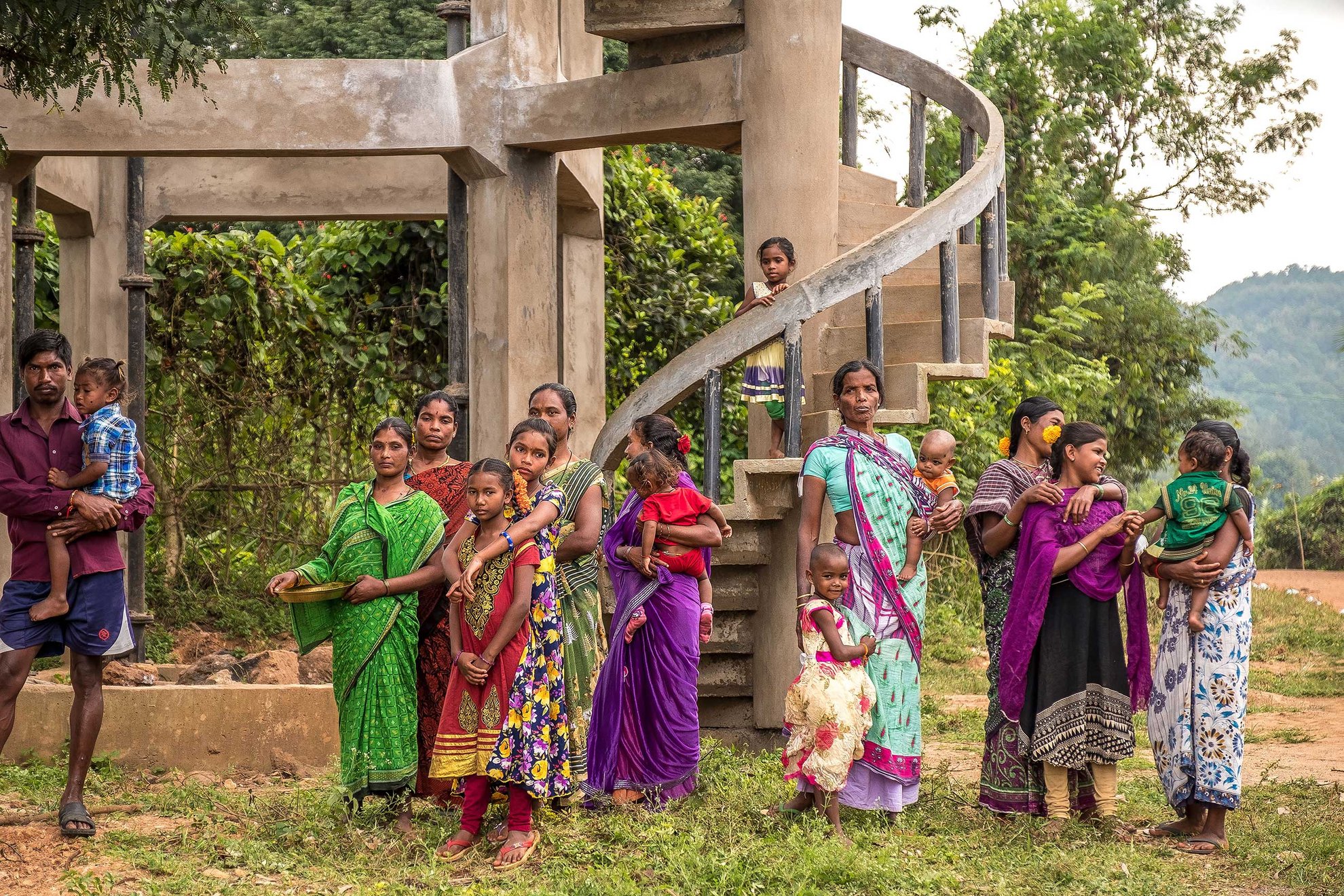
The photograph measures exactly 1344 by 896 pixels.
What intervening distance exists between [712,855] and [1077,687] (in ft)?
5.21

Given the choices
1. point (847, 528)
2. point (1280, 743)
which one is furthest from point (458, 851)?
point (1280, 743)

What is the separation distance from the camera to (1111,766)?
18.0 ft

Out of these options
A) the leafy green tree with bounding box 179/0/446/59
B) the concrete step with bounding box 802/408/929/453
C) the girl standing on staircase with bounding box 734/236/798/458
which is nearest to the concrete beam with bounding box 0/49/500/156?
the girl standing on staircase with bounding box 734/236/798/458

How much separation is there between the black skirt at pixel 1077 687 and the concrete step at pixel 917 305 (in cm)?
233

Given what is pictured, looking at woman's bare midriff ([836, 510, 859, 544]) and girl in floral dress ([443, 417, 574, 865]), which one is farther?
woman's bare midriff ([836, 510, 859, 544])

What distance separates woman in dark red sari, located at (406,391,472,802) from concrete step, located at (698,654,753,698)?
7.55 ft

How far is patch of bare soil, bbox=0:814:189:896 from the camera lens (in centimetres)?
482

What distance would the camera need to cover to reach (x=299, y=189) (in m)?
9.91

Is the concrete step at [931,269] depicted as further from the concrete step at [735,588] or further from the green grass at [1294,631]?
the green grass at [1294,631]

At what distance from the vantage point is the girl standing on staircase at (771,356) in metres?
6.96

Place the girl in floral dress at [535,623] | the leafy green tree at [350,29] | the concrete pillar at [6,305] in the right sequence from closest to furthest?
the girl in floral dress at [535,623] < the concrete pillar at [6,305] < the leafy green tree at [350,29]

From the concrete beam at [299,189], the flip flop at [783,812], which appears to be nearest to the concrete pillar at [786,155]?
the flip flop at [783,812]

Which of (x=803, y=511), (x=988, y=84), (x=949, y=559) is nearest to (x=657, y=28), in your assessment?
(x=803, y=511)

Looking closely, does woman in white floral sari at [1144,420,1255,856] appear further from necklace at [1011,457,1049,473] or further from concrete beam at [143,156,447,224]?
concrete beam at [143,156,447,224]
